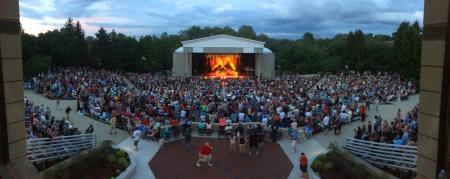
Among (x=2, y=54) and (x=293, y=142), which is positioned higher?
(x=2, y=54)

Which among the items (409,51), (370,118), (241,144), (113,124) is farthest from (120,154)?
(409,51)

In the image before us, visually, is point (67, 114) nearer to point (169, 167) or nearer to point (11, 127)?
point (169, 167)

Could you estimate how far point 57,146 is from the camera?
17.3 metres

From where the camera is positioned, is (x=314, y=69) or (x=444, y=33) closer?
(x=444, y=33)

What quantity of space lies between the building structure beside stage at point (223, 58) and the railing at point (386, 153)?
1847 inches

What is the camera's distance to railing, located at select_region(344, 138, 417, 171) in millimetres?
15820

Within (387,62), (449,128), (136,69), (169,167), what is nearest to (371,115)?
(169,167)

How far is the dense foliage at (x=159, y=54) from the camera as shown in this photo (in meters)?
55.3

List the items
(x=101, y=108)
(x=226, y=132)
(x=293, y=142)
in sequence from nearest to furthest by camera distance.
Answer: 1. (x=293, y=142)
2. (x=226, y=132)
3. (x=101, y=108)

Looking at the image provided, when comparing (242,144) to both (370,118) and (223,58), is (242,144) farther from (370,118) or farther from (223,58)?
(223,58)

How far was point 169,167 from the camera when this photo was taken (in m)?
17.6

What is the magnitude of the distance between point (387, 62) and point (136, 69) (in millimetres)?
40089

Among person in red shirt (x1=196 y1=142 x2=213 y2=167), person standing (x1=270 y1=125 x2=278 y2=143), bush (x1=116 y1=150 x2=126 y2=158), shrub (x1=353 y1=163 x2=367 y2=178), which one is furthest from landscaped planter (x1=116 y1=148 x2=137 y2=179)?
shrub (x1=353 y1=163 x2=367 y2=178)

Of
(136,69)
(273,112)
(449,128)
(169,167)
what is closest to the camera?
(449,128)
